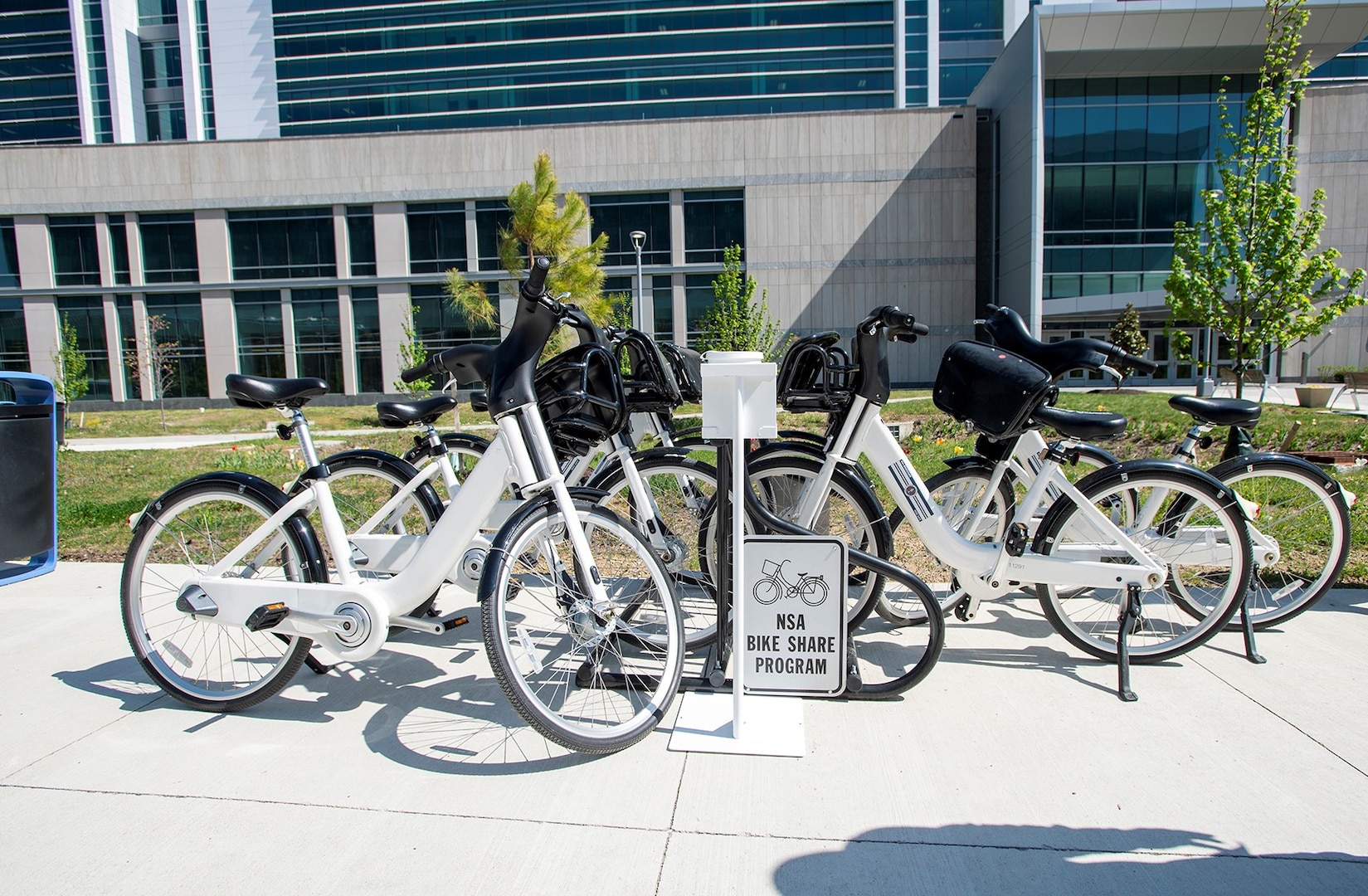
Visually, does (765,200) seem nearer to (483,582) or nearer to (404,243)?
(404,243)

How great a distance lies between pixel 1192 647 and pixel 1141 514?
614mm

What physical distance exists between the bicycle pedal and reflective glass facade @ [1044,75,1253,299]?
33549 millimetres

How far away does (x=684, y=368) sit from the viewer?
4.11 metres

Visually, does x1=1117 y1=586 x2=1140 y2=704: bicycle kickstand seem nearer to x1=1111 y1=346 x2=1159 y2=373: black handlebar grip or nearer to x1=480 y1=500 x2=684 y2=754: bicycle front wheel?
x1=1111 y1=346 x2=1159 y2=373: black handlebar grip

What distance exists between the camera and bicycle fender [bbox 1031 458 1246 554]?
329cm

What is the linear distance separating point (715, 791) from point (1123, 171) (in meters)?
34.8

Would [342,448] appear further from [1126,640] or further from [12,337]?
[12,337]

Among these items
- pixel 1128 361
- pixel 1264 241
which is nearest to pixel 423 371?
pixel 1128 361

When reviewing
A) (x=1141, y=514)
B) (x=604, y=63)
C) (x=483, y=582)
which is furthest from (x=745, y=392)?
(x=604, y=63)

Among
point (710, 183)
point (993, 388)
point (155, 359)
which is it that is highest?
point (710, 183)

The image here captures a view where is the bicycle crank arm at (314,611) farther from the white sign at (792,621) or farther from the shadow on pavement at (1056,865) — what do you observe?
the shadow on pavement at (1056,865)

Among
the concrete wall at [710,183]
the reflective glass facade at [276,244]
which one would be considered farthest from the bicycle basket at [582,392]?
the reflective glass facade at [276,244]

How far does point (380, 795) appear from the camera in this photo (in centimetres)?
251

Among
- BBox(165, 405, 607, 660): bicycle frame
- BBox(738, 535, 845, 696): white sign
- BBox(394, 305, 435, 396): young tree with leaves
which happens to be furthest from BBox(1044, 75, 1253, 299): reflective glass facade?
BBox(165, 405, 607, 660): bicycle frame
